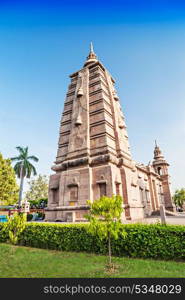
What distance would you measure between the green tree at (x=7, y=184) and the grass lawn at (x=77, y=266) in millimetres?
29681

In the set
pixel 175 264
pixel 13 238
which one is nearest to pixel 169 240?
pixel 175 264

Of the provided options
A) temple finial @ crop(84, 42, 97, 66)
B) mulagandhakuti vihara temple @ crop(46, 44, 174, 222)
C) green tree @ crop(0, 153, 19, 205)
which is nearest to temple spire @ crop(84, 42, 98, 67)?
temple finial @ crop(84, 42, 97, 66)

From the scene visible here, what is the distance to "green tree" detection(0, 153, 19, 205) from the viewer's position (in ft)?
110

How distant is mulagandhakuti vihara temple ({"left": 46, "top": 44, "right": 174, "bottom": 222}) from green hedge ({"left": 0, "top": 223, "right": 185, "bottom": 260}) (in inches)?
232

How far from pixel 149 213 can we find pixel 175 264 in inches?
823

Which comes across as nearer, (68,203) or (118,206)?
(118,206)

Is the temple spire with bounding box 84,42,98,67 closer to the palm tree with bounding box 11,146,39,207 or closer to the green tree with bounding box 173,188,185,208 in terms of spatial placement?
the palm tree with bounding box 11,146,39,207

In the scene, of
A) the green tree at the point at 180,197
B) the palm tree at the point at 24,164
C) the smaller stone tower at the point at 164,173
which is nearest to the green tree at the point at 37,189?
the palm tree at the point at 24,164

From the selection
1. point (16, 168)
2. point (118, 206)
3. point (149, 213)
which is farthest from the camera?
point (16, 168)

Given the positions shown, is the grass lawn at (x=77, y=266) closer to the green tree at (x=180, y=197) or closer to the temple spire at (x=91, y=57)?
the temple spire at (x=91, y=57)

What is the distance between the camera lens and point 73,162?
17.8 m

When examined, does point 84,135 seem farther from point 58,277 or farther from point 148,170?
point 148,170

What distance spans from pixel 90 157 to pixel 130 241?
10993mm

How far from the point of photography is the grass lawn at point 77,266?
17.9ft
